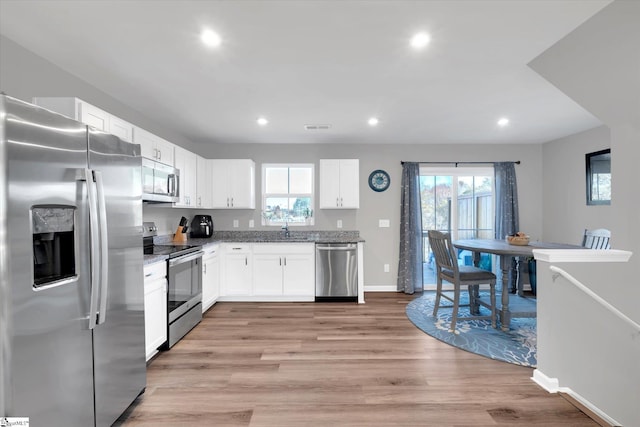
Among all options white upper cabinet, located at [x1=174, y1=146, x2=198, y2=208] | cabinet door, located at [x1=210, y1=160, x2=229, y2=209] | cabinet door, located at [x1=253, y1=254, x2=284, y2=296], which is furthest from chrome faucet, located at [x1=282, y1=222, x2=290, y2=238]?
white upper cabinet, located at [x1=174, y1=146, x2=198, y2=208]

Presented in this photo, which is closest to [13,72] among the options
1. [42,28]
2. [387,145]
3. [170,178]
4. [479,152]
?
[42,28]

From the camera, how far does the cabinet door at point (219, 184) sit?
4.56 m

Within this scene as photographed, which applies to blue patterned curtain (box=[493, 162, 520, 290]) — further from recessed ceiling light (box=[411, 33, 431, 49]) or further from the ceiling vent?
recessed ceiling light (box=[411, 33, 431, 49])

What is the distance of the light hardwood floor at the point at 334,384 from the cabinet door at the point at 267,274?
0.98 m

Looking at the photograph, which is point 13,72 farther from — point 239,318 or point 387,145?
point 387,145

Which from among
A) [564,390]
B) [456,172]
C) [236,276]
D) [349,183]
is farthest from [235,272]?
[456,172]

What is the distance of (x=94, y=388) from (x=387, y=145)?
4.64m

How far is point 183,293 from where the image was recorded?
3.03 meters

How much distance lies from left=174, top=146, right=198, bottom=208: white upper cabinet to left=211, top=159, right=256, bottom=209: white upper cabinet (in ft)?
1.41

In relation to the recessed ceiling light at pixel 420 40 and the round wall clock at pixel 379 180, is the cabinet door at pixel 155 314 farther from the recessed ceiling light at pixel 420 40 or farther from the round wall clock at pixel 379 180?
the round wall clock at pixel 379 180

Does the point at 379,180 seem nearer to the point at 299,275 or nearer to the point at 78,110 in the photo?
the point at 299,275

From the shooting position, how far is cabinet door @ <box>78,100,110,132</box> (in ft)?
6.74

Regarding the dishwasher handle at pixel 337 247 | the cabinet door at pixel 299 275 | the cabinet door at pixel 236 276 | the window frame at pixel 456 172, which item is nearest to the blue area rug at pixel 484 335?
the dishwasher handle at pixel 337 247

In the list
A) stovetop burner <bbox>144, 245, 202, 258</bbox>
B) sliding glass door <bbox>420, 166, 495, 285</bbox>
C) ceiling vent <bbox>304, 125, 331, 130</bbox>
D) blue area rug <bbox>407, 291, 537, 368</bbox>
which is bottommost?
blue area rug <bbox>407, 291, 537, 368</bbox>
